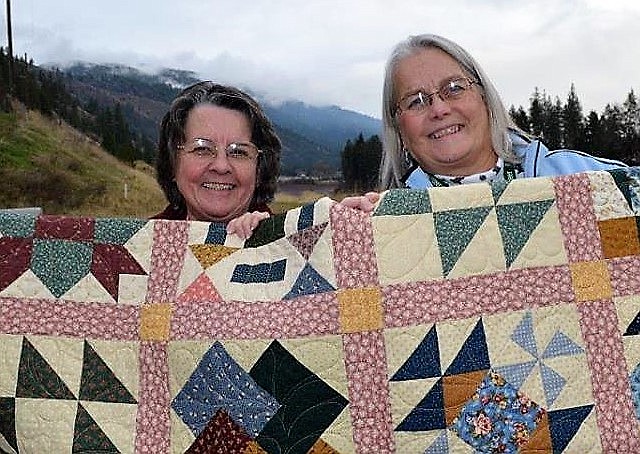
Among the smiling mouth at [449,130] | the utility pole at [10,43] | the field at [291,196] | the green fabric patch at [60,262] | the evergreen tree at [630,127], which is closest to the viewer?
the green fabric patch at [60,262]

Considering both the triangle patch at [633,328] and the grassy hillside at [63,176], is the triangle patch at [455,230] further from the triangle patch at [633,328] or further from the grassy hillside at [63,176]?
the grassy hillside at [63,176]

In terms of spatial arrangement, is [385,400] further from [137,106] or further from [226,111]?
[137,106]

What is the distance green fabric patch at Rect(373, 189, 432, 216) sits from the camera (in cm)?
176

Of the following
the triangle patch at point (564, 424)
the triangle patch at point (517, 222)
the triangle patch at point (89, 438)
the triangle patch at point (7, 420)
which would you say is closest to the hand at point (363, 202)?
the triangle patch at point (517, 222)

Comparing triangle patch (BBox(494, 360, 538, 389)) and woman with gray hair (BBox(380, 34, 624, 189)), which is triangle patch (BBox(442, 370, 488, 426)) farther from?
woman with gray hair (BBox(380, 34, 624, 189))

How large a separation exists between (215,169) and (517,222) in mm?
877

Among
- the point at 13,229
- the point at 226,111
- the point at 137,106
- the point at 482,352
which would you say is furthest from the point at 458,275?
the point at 137,106

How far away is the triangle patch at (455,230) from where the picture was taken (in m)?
1.72

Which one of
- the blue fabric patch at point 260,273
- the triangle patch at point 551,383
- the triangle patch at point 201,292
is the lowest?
the triangle patch at point 551,383

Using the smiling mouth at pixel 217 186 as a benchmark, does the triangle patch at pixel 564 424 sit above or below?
below

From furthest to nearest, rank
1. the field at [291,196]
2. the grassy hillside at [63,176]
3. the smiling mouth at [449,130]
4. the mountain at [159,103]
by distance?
the mountain at [159,103] < the grassy hillside at [63,176] < the field at [291,196] < the smiling mouth at [449,130]

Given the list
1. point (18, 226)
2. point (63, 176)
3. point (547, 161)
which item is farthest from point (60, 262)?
point (63, 176)

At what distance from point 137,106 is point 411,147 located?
114 ft

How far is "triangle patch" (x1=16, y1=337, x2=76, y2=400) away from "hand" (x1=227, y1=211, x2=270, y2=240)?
0.52 metres
